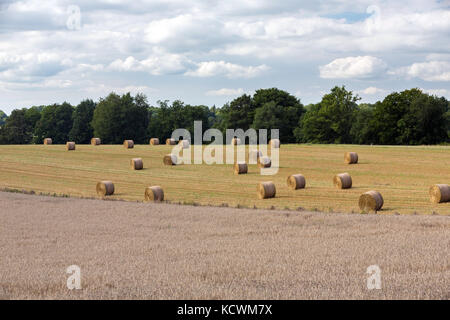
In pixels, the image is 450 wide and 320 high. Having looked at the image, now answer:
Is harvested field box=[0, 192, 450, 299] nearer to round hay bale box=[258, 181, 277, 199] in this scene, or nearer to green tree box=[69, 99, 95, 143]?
round hay bale box=[258, 181, 277, 199]

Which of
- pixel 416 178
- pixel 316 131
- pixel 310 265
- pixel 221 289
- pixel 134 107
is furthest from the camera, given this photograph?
pixel 134 107

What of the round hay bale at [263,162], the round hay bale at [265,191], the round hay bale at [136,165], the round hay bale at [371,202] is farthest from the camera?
the round hay bale at [136,165]

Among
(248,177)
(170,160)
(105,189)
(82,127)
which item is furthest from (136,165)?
(82,127)

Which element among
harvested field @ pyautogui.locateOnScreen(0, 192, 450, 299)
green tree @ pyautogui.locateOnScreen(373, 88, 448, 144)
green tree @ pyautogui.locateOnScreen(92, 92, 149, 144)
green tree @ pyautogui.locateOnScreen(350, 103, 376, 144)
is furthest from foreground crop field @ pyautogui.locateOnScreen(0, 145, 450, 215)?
green tree @ pyautogui.locateOnScreen(92, 92, 149, 144)

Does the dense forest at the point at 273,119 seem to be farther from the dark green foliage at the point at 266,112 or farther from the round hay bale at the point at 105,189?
the round hay bale at the point at 105,189

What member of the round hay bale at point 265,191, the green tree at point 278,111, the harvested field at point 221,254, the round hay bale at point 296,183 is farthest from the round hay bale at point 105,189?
the green tree at point 278,111

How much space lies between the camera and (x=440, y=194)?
27.0 meters

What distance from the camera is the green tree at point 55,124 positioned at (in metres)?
130

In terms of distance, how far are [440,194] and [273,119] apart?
242ft

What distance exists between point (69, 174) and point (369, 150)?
1231 inches

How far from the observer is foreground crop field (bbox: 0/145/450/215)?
1162 inches

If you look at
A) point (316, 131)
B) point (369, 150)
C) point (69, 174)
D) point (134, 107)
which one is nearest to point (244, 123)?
point (316, 131)
